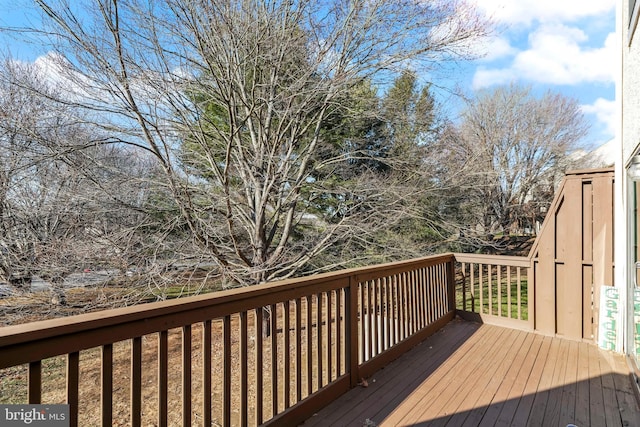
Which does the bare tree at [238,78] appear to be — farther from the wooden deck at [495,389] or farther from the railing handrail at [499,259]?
the wooden deck at [495,389]

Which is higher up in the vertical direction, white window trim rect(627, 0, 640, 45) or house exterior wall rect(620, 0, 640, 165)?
white window trim rect(627, 0, 640, 45)

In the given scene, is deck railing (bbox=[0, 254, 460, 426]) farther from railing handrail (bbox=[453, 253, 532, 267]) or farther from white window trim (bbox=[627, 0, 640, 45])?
white window trim (bbox=[627, 0, 640, 45])

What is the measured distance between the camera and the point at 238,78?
16.5 feet

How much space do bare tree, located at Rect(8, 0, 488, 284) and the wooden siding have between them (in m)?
2.62

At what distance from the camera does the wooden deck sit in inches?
96.4

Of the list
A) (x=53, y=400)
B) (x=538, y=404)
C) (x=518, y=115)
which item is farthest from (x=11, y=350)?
(x=518, y=115)

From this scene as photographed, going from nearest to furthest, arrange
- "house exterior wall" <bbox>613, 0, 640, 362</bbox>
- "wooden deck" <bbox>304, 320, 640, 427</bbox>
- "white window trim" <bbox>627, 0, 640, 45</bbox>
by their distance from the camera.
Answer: "wooden deck" <bbox>304, 320, 640, 427</bbox>, "white window trim" <bbox>627, 0, 640, 45</bbox>, "house exterior wall" <bbox>613, 0, 640, 362</bbox>

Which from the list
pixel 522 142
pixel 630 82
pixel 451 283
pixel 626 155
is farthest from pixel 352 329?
pixel 522 142

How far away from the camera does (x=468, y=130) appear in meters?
12.2

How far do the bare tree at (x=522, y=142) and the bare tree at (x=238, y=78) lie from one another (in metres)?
7.19

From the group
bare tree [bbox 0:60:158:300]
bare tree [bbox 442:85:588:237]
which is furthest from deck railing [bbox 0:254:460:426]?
bare tree [bbox 442:85:588:237]

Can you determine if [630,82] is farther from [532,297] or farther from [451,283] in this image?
[451,283]

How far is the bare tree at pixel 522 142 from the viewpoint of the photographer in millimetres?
12312

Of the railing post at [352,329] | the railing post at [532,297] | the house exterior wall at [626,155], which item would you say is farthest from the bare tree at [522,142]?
the railing post at [352,329]
